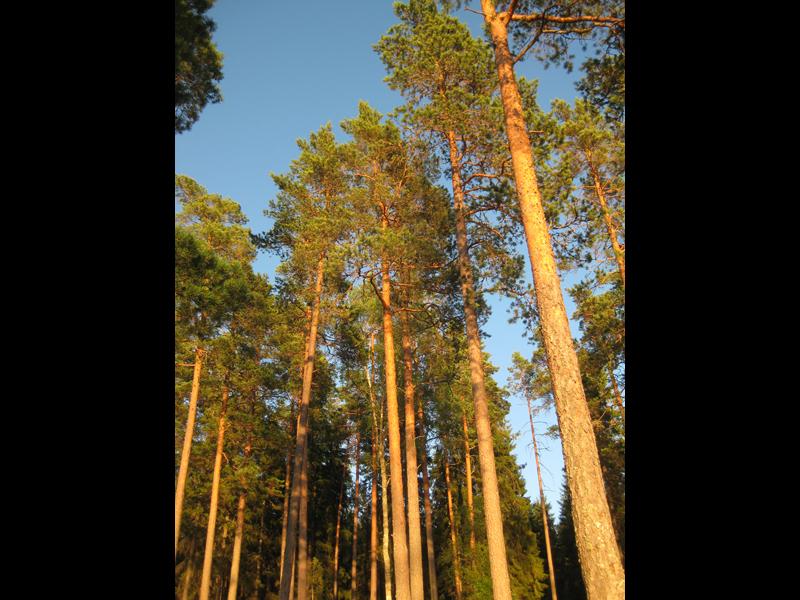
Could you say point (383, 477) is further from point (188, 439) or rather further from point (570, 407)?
point (570, 407)

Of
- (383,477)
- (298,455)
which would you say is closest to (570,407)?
(298,455)

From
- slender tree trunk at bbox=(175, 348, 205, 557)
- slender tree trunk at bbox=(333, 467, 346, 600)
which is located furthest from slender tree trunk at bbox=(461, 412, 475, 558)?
slender tree trunk at bbox=(175, 348, 205, 557)

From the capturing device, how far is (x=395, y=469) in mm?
12641

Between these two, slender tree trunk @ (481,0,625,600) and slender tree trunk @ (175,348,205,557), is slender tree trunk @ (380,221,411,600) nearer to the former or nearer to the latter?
slender tree trunk @ (481,0,625,600)

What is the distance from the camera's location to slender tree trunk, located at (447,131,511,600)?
366 inches

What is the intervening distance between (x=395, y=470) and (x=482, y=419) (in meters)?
3.59

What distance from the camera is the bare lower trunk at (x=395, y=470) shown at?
11.2 meters

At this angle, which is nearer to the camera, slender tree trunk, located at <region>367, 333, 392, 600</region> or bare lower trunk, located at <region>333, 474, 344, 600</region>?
slender tree trunk, located at <region>367, 333, 392, 600</region>

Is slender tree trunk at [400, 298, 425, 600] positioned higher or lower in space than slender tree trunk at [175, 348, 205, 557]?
lower

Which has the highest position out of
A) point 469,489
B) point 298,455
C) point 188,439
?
point 188,439
